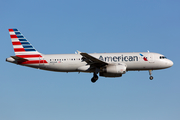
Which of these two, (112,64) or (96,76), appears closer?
(112,64)

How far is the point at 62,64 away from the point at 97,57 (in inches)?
219

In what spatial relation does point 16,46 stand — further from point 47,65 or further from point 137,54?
point 137,54

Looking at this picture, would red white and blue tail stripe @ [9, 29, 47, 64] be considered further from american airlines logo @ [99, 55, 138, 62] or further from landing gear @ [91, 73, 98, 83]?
american airlines logo @ [99, 55, 138, 62]

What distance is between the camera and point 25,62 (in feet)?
154

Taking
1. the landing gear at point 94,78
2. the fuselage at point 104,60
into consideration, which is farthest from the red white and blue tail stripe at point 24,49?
the landing gear at point 94,78

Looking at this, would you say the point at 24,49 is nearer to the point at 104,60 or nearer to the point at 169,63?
the point at 104,60

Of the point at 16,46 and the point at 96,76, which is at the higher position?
the point at 16,46

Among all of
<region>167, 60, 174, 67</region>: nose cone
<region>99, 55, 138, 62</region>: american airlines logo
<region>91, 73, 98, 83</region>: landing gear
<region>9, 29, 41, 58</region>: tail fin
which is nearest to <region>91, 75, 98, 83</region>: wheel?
<region>91, 73, 98, 83</region>: landing gear

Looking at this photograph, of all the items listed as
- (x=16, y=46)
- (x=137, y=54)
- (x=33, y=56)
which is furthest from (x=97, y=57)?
(x=16, y=46)

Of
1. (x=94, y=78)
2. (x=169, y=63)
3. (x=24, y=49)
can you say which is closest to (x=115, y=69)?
(x=94, y=78)

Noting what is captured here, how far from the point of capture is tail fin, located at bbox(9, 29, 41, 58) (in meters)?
48.2

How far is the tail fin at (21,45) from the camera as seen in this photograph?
158 ft

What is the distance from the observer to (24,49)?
48.7 m

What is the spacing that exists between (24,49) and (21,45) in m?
0.98
